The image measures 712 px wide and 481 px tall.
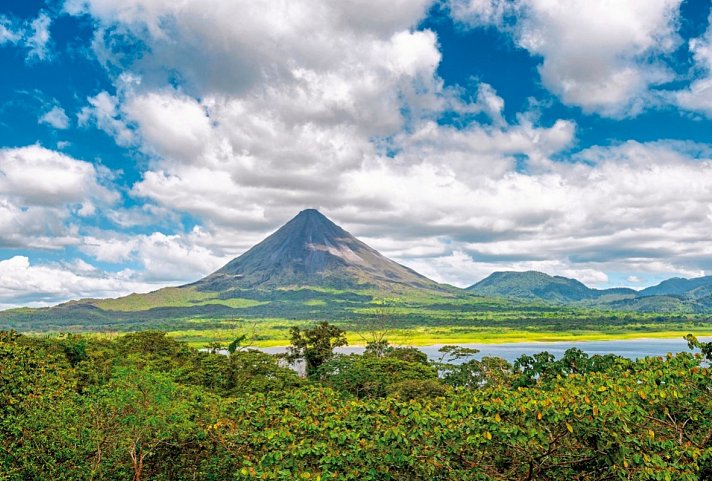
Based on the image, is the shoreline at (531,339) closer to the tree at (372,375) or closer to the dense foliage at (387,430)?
the tree at (372,375)

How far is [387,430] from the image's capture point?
27.7 feet

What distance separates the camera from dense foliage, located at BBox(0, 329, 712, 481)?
7.85 m

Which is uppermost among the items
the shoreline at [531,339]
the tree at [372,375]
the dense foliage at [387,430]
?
the dense foliage at [387,430]

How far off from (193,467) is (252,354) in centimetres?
2262

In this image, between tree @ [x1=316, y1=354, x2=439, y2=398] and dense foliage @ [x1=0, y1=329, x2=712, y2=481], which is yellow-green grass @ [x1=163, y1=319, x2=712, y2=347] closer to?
tree @ [x1=316, y1=354, x2=439, y2=398]

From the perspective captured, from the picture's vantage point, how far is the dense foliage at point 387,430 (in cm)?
785

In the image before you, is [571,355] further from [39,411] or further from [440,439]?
[39,411]

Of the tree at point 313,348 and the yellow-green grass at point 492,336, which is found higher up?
the tree at point 313,348

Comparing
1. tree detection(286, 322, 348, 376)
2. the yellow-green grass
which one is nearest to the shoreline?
the yellow-green grass

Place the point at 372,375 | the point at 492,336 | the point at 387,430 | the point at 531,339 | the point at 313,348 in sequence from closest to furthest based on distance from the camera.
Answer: the point at 387,430
the point at 372,375
the point at 313,348
the point at 531,339
the point at 492,336

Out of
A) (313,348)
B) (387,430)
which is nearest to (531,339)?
(313,348)

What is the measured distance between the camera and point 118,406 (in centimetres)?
1536

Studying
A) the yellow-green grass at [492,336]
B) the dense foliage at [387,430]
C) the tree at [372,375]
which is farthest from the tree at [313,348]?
the yellow-green grass at [492,336]

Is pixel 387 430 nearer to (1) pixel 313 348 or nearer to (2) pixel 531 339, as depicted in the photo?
(1) pixel 313 348
